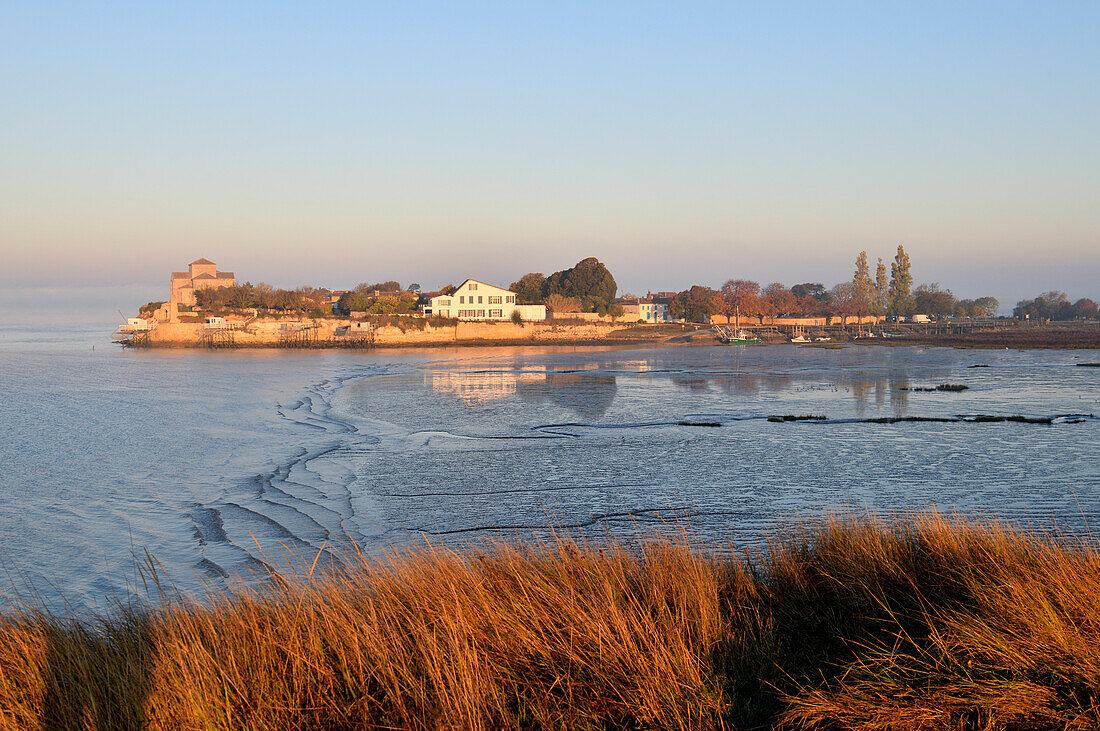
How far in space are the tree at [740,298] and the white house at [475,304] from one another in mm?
44302

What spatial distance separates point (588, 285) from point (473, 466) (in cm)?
10987

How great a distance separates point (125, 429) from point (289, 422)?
465 cm

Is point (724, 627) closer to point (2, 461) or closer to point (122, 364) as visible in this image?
point (2, 461)

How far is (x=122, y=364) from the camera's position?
200ft

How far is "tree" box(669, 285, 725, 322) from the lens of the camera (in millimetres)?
131500

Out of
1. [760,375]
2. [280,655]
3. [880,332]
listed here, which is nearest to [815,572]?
[280,655]

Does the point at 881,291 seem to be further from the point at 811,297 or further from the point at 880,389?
the point at 880,389

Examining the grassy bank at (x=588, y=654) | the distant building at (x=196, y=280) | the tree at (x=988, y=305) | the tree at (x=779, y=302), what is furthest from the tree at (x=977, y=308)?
the grassy bank at (x=588, y=654)

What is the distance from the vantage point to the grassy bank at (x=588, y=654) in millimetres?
4188

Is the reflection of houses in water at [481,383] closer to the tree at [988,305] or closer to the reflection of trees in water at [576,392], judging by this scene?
the reflection of trees in water at [576,392]

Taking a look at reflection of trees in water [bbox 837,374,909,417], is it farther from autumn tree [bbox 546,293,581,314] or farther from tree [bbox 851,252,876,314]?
tree [bbox 851,252,876,314]

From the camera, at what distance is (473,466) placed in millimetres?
16859

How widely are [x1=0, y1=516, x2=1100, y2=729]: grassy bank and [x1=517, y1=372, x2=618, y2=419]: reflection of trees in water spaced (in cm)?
2019

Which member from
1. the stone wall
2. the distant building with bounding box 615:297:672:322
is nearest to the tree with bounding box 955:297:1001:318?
the distant building with bounding box 615:297:672:322
